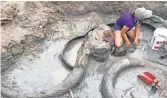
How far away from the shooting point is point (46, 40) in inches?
210

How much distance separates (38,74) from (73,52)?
68 cm

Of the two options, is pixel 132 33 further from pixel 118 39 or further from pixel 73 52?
pixel 73 52

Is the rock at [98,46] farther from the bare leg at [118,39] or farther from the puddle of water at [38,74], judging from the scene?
the puddle of water at [38,74]

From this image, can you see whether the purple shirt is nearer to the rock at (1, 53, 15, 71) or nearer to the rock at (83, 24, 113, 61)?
the rock at (83, 24, 113, 61)

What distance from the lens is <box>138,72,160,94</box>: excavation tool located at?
15.3 ft

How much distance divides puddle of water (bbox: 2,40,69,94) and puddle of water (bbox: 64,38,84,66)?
5.0 inches

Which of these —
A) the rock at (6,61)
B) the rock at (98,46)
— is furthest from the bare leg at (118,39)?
the rock at (6,61)

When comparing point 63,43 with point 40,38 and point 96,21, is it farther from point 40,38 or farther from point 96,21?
point 96,21

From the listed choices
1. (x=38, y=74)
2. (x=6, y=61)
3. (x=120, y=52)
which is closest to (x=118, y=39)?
(x=120, y=52)

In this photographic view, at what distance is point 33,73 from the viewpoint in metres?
4.85

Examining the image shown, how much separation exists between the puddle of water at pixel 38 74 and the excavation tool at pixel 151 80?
110 centimetres

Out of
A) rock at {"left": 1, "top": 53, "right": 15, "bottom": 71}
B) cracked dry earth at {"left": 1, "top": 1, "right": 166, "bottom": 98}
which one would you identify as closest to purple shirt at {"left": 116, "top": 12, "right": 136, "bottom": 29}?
cracked dry earth at {"left": 1, "top": 1, "right": 166, "bottom": 98}

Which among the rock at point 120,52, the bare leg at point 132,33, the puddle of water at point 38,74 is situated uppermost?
the bare leg at point 132,33

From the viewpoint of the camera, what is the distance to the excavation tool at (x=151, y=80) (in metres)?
4.68
